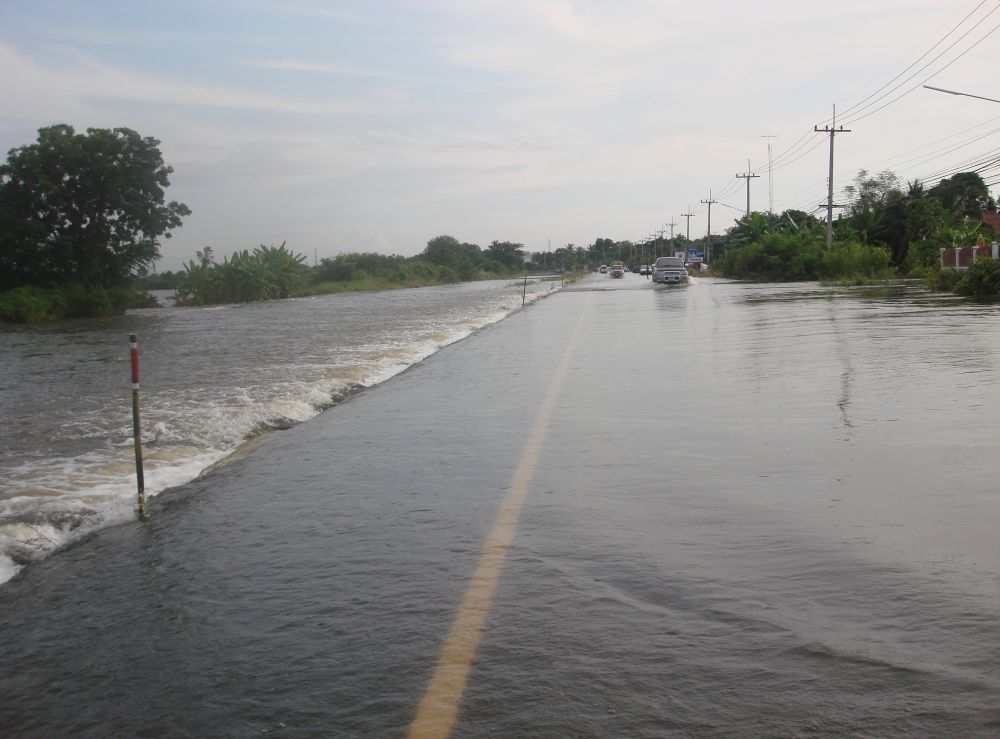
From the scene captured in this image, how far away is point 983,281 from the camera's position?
3041 centimetres

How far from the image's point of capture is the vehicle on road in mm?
64062

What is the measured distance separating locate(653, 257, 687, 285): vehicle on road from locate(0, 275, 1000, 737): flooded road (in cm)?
5501

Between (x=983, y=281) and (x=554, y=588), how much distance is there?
1190 inches

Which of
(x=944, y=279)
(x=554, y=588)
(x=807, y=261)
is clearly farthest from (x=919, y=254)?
(x=554, y=588)

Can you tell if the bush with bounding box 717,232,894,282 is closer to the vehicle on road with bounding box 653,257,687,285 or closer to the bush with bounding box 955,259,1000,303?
the vehicle on road with bounding box 653,257,687,285

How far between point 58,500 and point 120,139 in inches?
1954

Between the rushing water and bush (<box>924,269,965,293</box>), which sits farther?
bush (<box>924,269,965,293</box>)

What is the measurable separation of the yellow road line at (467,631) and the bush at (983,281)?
27131 millimetres

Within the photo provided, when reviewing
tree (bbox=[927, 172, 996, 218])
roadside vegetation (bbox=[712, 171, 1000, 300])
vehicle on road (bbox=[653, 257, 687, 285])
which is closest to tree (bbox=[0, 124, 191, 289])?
vehicle on road (bbox=[653, 257, 687, 285])

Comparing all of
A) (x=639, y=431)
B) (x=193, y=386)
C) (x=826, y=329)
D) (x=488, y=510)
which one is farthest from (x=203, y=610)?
(x=826, y=329)

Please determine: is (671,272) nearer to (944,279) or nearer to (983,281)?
(944,279)

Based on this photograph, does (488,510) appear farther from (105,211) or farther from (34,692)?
(105,211)

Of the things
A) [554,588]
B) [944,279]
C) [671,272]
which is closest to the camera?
[554,588]

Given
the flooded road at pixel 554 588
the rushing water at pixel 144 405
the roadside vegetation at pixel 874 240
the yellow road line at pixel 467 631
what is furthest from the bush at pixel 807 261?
the yellow road line at pixel 467 631
